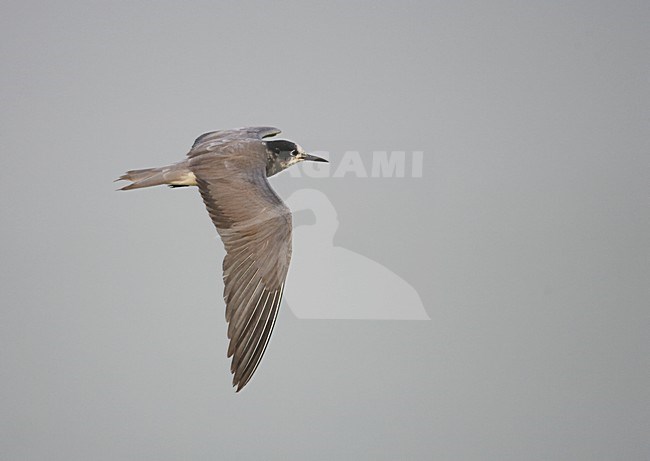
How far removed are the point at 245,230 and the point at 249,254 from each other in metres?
0.04

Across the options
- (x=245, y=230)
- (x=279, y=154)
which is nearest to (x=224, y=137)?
(x=279, y=154)

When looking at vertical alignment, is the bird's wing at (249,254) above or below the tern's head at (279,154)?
below

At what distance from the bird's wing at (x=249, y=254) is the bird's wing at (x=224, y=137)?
Result: 0.08 meters

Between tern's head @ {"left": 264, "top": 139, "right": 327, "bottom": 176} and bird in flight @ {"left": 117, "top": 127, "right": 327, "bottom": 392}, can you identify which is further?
tern's head @ {"left": 264, "top": 139, "right": 327, "bottom": 176}

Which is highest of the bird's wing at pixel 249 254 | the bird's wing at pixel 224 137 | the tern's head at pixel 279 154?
the bird's wing at pixel 224 137

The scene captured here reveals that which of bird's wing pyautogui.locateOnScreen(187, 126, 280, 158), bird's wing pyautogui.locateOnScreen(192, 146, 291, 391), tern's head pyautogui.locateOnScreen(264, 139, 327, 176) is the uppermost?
bird's wing pyautogui.locateOnScreen(187, 126, 280, 158)

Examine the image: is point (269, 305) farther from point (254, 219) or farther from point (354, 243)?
point (354, 243)

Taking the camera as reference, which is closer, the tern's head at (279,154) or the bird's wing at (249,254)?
the bird's wing at (249,254)

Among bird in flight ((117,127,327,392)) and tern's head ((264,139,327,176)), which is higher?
tern's head ((264,139,327,176))

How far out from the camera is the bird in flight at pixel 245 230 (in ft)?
3.48

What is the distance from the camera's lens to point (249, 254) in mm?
1095

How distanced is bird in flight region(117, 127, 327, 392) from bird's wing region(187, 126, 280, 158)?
0.01 meters

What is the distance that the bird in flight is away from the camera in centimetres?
106

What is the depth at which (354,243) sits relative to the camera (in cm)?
168
